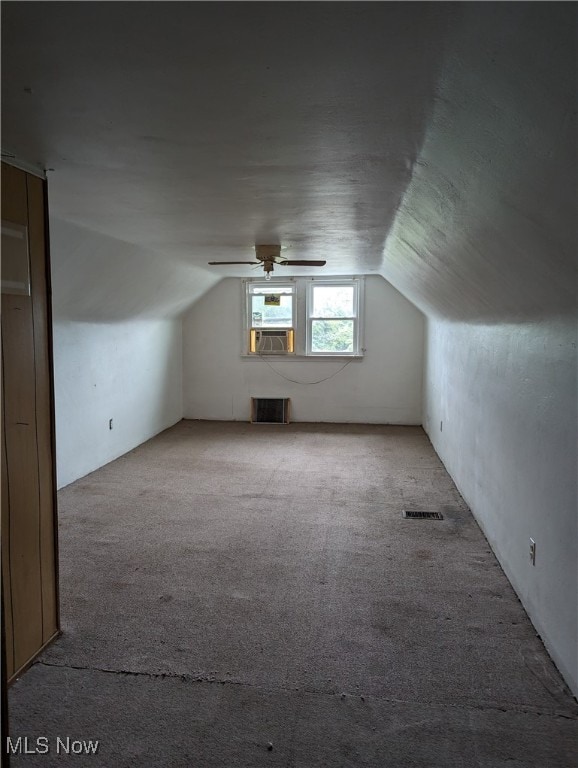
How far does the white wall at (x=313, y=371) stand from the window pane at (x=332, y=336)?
0.69ft

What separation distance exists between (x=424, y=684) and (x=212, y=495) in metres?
2.69

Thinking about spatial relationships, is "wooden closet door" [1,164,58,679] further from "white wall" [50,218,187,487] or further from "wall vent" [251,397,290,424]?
"wall vent" [251,397,290,424]

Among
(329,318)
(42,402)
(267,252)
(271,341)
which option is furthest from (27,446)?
(329,318)

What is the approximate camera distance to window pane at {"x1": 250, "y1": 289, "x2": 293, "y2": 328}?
299 inches

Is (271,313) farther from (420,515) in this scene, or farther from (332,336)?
(420,515)

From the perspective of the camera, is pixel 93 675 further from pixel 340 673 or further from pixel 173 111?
pixel 173 111

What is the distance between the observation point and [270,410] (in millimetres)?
7730

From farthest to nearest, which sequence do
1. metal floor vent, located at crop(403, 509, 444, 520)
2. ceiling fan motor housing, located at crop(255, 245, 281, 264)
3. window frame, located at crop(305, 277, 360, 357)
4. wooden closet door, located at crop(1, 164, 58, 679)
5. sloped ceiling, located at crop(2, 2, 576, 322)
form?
window frame, located at crop(305, 277, 360, 357) → ceiling fan motor housing, located at crop(255, 245, 281, 264) → metal floor vent, located at crop(403, 509, 444, 520) → wooden closet door, located at crop(1, 164, 58, 679) → sloped ceiling, located at crop(2, 2, 576, 322)

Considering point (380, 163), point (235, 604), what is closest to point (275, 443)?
point (235, 604)

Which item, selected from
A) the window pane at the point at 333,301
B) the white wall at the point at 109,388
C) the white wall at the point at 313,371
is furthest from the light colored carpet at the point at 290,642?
the window pane at the point at 333,301

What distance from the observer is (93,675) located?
2242 mm

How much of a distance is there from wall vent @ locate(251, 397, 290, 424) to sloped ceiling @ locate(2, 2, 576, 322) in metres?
4.43

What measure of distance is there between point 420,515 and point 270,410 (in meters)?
3.90

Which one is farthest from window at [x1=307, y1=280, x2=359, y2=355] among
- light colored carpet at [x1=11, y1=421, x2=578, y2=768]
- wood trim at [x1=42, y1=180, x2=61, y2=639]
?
wood trim at [x1=42, y1=180, x2=61, y2=639]
